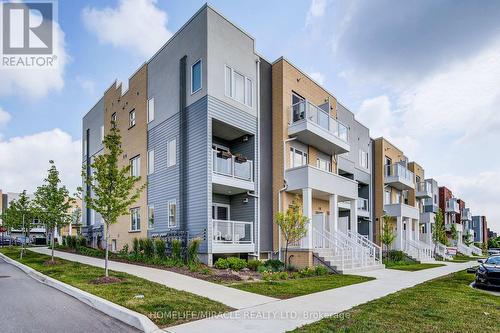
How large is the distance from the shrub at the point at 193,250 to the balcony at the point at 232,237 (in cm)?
77

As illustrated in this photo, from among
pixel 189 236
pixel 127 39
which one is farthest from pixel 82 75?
pixel 189 236

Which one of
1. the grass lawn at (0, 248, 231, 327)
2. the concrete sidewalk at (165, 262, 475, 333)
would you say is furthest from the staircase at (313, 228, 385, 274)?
the grass lawn at (0, 248, 231, 327)

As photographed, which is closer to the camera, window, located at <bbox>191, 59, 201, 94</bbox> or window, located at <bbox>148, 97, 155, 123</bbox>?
window, located at <bbox>191, 59, 201, 94</bbox>

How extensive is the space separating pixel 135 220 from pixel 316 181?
1186 centimetres

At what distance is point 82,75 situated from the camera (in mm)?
18797

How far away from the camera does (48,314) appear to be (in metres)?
7.14

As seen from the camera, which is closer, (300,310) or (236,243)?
(300,310)

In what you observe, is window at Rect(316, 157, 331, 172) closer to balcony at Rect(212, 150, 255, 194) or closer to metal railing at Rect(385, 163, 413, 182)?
balcony at Rect(212, 150, 255, 194)

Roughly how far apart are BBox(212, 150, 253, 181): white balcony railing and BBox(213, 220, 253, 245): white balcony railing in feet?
7.71

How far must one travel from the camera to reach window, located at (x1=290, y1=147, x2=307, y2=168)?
757 inches

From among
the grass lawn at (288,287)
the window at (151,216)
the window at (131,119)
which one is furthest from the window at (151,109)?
the grass lawn at (288,287)

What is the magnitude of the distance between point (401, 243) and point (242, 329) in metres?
→ 27.6

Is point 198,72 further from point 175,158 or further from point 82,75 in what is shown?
point 82,75

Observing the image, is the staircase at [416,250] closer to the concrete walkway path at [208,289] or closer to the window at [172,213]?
the window at [172,213]
